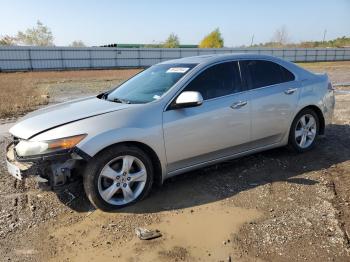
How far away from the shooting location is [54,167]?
12.5 feet

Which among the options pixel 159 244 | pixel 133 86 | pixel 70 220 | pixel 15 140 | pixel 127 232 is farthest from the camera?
pixel 133 86

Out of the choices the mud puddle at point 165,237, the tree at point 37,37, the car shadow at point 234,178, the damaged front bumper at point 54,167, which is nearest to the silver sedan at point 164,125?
the damaged front bumper at point 54,167

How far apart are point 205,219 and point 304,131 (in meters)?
2.78

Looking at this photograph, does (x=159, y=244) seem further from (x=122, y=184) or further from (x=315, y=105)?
(x=315, y=105)

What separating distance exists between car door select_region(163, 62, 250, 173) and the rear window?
21 cm

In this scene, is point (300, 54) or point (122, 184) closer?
point (122, 184)

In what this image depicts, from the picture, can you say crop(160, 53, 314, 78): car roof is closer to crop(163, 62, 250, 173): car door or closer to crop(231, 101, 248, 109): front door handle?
crop(163, 62, 250, 173): car door

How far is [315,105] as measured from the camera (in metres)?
5.87

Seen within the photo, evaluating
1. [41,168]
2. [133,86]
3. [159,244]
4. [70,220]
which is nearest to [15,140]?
[41,168]

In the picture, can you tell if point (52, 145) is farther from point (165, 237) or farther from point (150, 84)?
Answer: point (150, 84)

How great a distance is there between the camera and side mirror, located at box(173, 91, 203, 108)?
4316mm

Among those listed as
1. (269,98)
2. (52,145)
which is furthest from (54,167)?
(269,98)

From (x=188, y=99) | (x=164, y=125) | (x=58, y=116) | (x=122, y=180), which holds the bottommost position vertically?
(x=122, y=180)

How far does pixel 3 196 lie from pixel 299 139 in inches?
168
